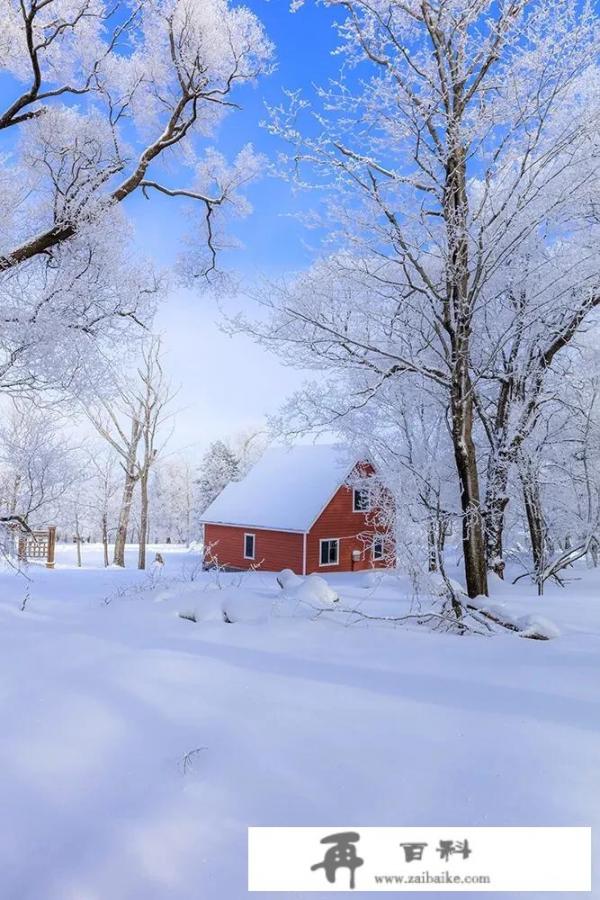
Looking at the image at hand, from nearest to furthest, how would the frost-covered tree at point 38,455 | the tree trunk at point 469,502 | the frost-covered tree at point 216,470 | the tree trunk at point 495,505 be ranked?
1. the tree trunk at point 469,502
2. the tree trunk at point 495,505
3. the frost-covered tree at point 38,455
4. the frost-covered tree at point 216,470

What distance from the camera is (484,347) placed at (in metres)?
9.12

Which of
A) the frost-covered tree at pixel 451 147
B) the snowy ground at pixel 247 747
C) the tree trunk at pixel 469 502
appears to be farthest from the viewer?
the tree trunk at pixel 469 502

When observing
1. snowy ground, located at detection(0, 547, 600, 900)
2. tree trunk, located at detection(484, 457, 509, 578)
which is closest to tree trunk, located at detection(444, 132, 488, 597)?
snowy ground, located at detection(0, 547, 600, 900)

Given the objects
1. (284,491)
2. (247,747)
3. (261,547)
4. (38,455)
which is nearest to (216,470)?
(284,491)

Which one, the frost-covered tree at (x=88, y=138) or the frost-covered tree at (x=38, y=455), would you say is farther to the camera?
the frost-covered tree at (x=38, y=455)

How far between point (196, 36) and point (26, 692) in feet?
36.6

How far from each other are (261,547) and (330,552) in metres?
2.96

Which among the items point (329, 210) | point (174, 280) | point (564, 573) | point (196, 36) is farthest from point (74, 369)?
point (564, 573)

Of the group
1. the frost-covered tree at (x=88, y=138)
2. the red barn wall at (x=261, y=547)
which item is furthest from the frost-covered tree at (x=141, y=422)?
the frost-covered tree at (x=88, y=138)

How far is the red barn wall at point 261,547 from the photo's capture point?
71.6ft

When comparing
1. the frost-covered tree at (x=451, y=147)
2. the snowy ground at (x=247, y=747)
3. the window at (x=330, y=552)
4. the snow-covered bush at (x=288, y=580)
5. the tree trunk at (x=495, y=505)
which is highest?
the frost-covered tree at (x=451, y=147)

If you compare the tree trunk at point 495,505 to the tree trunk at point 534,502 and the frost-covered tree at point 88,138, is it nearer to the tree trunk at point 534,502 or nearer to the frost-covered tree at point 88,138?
the tree trunk at point 534,502

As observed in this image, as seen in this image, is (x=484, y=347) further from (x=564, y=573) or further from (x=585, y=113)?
(x=564, y=573)

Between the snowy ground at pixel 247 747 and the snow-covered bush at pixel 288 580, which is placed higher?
the snow-covered bush at pixel 288 580
